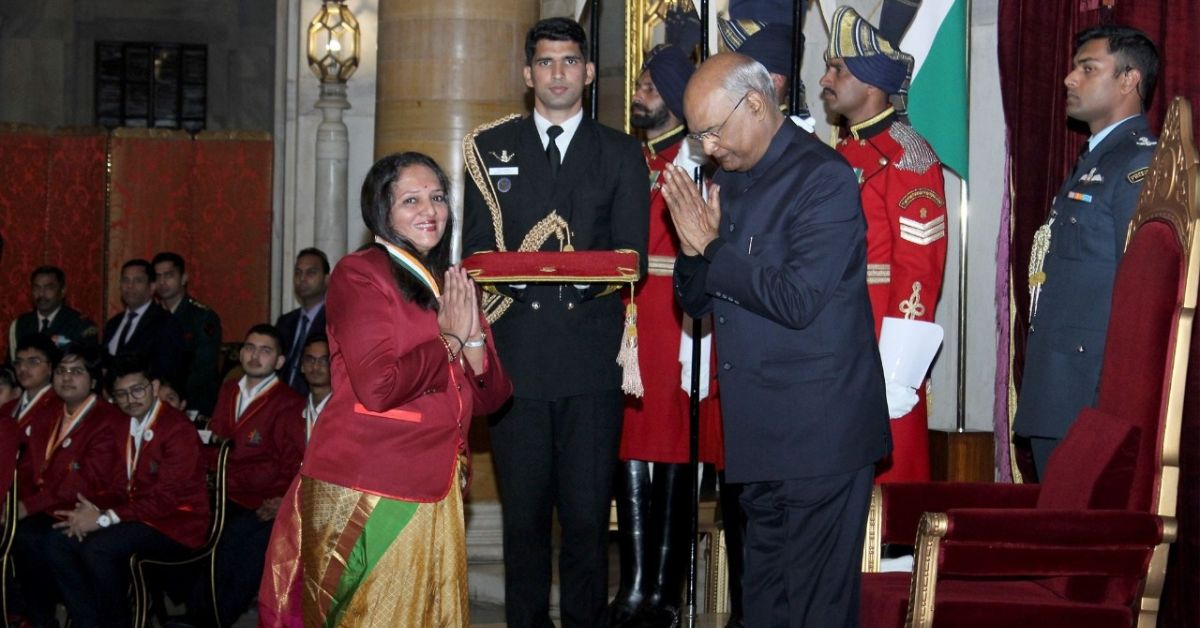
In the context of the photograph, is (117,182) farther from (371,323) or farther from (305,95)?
(371,323)

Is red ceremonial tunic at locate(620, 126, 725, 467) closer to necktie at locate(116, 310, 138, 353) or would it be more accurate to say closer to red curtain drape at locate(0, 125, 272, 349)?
necktie at locate(116, 310, 138, 353)

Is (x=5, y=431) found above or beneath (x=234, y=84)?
beneath

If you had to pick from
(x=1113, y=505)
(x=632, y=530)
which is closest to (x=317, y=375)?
(x=632, y=530)

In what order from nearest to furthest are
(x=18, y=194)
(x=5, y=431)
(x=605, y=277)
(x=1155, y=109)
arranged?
(x=605, y=277) < (x=1155, y=109) < (x=5, y=431) < (x=18, y=194)

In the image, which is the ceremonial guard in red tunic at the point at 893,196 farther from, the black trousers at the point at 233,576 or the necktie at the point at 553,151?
the black trousers at the point at 233,576

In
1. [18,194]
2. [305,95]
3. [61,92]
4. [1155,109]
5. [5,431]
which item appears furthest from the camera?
[61,92]

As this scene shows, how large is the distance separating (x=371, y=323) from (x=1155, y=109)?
232 cm

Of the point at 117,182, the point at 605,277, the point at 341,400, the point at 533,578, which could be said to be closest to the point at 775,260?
the point at 605,277

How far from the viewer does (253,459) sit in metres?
5.92

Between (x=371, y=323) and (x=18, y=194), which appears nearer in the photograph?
(x=371, y=323)

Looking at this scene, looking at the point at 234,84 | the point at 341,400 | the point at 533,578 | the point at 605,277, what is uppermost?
the point at 234,84

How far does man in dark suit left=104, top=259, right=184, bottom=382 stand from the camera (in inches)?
284

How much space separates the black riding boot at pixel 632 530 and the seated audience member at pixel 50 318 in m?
4.01

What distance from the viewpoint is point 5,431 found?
5695 millimetres
